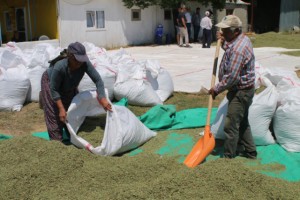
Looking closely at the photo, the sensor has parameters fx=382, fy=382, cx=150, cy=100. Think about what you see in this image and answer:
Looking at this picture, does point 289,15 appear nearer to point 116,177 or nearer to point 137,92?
point 137,92

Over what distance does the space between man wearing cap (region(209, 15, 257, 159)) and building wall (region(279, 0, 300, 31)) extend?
20544mm

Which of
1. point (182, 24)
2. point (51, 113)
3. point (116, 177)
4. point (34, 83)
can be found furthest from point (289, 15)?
point (116, 177)

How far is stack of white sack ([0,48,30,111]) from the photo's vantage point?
553 cm

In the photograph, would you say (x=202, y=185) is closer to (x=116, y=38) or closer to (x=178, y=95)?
(x=178, y=95)

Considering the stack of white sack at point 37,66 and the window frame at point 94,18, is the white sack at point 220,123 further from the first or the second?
the window frame at point 94,18

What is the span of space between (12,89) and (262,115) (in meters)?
3.56

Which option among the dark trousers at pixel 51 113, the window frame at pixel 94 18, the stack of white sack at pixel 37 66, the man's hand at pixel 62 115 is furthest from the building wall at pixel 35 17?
the man's hand at pixel 62 115

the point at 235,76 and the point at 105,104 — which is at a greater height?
the point at 235,76

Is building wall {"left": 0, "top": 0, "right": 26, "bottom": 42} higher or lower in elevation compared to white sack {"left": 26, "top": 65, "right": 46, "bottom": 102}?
higher

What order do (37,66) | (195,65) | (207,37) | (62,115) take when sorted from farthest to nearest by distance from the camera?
(207,37)
(195,65)
(37,66)
(62,115)

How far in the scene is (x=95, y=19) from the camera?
14875mm

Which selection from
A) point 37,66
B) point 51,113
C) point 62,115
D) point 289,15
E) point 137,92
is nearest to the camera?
point 62,115

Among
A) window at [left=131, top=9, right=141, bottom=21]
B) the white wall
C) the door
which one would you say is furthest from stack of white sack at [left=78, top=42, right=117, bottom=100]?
window at [left=131, top=9, right=141, bottom=21]

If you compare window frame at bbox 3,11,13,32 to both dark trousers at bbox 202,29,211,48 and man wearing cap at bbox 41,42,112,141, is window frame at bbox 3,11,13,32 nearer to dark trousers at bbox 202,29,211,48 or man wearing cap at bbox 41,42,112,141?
dark trousers at bbox 202,29,211,48
